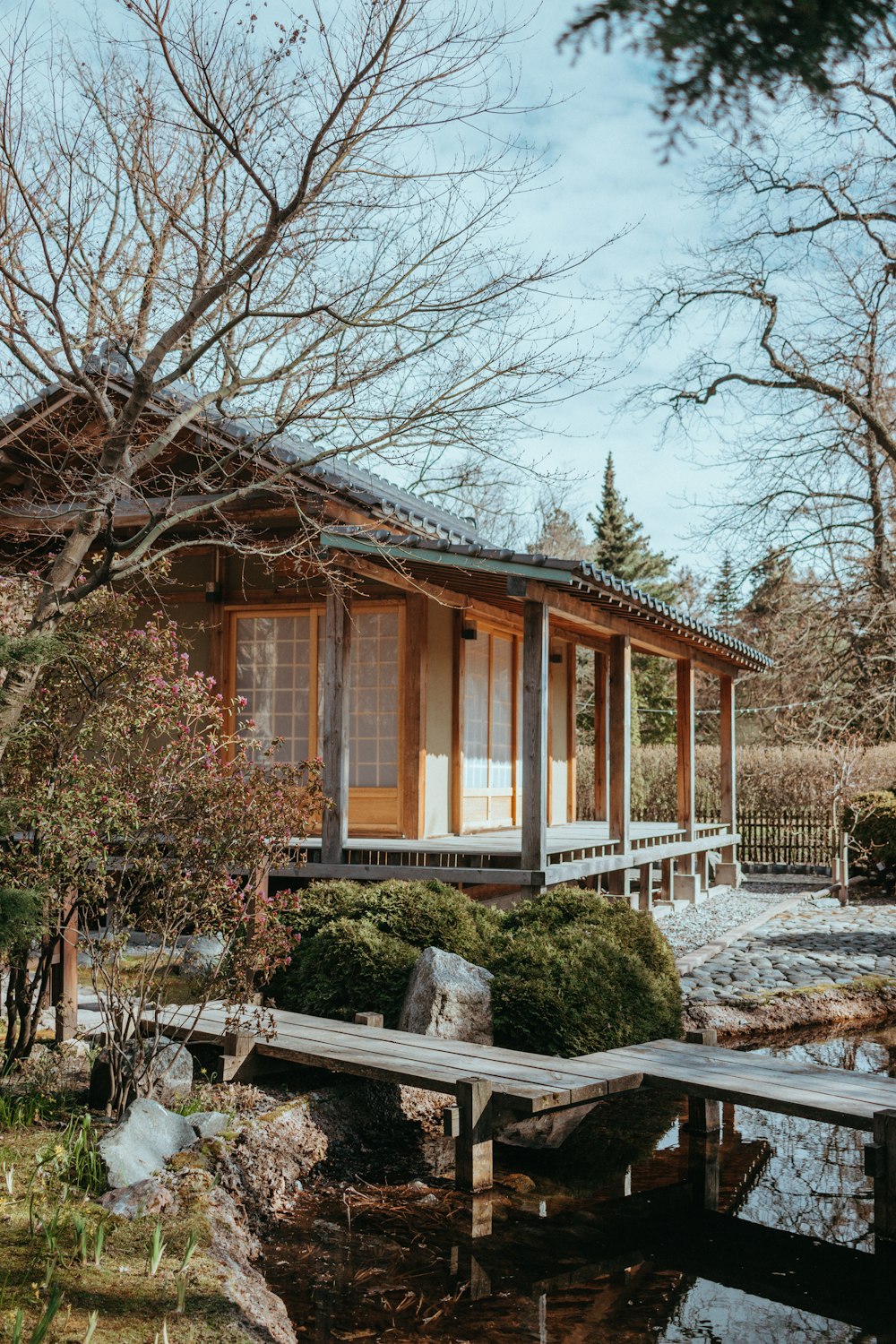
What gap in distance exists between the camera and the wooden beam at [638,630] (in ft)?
31.3

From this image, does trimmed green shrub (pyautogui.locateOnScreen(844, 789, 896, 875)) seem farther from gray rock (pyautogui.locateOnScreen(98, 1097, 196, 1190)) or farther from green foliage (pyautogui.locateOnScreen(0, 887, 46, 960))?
green foliage (pyautogui.locateOnScreen(0, 887, 46, 960))

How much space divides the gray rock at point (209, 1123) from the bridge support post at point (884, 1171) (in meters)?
2.74

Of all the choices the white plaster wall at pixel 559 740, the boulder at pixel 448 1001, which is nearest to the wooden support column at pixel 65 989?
the boulder at pixel 448 1001

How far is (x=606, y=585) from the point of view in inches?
374

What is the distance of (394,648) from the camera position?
36.7ft

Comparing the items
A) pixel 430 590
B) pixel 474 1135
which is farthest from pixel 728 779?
pixel 474 1135

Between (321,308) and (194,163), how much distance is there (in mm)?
A: 2153

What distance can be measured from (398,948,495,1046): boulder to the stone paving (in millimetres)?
2821

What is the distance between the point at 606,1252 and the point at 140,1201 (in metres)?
1.87

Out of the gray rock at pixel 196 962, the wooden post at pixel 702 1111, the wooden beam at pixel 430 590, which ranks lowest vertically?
the wooden post at pixel 702 1111

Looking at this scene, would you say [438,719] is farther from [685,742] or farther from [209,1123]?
[209,1123]

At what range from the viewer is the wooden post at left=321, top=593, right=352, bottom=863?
9.81 metres

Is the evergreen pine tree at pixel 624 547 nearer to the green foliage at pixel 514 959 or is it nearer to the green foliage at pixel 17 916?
the green foliage at pixel 514 959

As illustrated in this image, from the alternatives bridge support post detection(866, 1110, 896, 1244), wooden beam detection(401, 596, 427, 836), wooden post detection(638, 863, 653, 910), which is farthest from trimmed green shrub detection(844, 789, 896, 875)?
bridge support post detection(866, 1110, 896, 1244)
